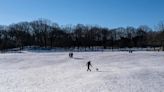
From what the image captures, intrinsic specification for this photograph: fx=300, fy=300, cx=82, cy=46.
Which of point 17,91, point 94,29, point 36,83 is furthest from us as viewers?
point 94,29

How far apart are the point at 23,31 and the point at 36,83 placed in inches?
4425

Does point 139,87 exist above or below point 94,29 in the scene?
below

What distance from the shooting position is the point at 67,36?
140125 mm

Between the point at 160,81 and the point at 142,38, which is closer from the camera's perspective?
the point at 160,81

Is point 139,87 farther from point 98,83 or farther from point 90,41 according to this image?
point 90,41

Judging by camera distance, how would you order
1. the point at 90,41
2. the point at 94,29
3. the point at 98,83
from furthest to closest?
the point at 94,29
the point at 90,41
the point at 98,83

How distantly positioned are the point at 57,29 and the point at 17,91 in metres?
117

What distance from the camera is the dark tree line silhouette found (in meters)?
133

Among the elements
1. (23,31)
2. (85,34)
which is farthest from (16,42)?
(85,34)

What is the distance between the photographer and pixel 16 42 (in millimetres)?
136625

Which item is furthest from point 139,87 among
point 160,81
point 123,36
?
point 123,36

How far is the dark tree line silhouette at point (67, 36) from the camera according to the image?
133m

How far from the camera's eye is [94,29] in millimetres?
146750

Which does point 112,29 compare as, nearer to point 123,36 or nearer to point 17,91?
point 123,36
